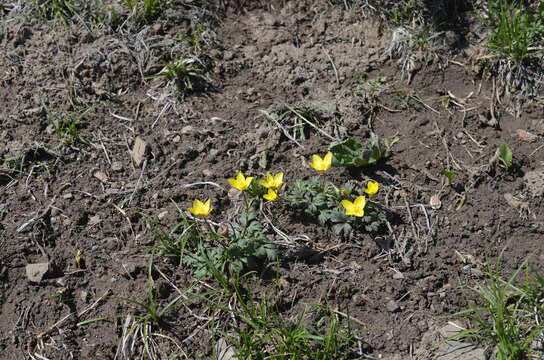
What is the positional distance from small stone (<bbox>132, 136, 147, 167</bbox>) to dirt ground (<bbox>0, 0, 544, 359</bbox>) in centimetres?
4

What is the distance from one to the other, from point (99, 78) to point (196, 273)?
1.59 metres

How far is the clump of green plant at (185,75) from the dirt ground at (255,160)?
0.22 feet

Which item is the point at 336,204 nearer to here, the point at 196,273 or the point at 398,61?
the point at 196,273

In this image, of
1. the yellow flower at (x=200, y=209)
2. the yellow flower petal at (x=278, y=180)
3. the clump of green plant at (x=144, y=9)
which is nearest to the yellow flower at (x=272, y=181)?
the yellow flower petal at (x=278, y=180)

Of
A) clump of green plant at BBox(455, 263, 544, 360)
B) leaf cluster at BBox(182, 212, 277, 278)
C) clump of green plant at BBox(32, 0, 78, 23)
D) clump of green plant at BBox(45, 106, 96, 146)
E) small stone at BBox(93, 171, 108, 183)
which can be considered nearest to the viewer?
clump of green plant at BBox(455, 263, 544, 360)

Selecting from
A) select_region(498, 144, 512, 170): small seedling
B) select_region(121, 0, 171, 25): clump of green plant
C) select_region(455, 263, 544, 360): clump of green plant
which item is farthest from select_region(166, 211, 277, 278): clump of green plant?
select_region(121, 0, 171, 25): clump of green plant

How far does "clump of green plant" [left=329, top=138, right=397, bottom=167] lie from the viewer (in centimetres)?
335

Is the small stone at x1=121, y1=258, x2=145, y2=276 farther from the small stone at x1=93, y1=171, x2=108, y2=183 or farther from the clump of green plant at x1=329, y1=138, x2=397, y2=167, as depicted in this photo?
the clump of green plant at x1=329, y1=138, x2=397, y2=167

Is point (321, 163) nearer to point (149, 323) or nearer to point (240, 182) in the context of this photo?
point (240, 182)

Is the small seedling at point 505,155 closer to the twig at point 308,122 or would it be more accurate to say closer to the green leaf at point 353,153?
the green leaf at point 353,153

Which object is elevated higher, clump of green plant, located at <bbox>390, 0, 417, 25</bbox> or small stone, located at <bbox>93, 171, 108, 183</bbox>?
clump of green plant, located at <bbox>390, 0, 417, 25</bbox>

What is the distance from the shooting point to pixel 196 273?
3018mm

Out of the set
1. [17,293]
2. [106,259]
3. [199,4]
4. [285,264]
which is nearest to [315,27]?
[199,4]

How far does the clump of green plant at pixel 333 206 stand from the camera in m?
3.17
